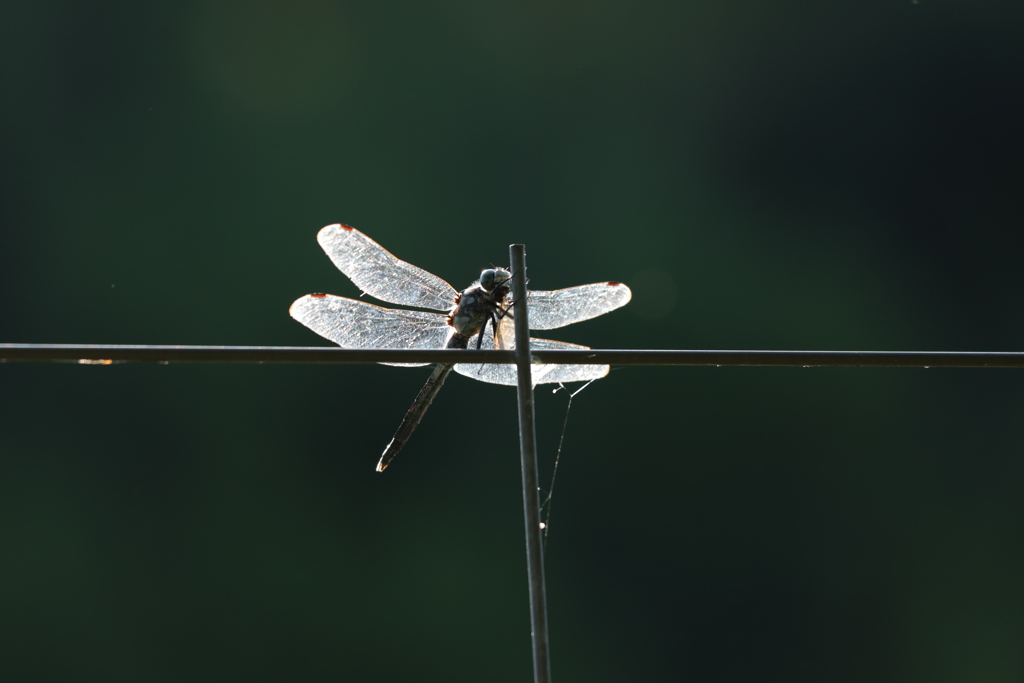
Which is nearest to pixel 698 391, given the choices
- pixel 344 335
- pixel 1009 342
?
pixel 1009 342

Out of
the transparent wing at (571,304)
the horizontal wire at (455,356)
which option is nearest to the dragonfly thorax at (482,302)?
the transparent wing at (571,304)

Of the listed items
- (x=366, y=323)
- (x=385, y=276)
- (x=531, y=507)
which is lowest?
(x=531, y=507)

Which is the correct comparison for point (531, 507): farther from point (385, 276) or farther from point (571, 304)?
point (385, 276)

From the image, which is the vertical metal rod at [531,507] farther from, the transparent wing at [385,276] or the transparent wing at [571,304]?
the transparent wing at [385,276]

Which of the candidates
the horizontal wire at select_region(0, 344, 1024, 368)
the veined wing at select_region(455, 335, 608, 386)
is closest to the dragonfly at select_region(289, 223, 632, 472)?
the veined wing at select_region(455, 335, 608, 386)

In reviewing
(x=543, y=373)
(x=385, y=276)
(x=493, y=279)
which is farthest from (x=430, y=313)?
(x=543, y=373)

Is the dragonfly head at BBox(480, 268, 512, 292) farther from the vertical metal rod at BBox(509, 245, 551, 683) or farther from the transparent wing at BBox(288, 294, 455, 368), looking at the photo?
the vertical metal rod at BBox(509, 245, 551, 683)

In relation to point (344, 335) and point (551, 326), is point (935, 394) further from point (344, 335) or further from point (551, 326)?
point (344, 335)

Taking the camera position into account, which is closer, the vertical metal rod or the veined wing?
the vertical metal rod
